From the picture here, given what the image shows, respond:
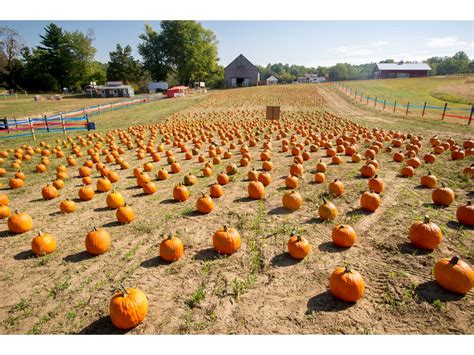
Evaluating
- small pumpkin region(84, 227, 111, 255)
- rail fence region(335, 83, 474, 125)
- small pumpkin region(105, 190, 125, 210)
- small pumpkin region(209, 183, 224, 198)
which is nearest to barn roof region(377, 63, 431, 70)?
rail fence region(335, 83, 474, 125)

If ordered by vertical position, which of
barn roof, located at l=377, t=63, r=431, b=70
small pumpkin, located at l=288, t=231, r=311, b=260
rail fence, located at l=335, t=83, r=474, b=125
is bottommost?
small pumpkin, located at l=288, t=231, r=311, b=260

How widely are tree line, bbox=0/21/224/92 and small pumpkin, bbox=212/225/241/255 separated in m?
94.3

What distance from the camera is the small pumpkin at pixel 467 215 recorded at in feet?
20.5

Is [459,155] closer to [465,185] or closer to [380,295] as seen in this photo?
[465,185]

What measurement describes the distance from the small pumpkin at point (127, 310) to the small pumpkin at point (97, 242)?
1934 mm

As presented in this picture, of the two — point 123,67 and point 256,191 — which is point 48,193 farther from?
point 123,67

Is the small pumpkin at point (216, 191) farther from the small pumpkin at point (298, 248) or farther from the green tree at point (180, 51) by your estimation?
the green tree at point (180, 51)

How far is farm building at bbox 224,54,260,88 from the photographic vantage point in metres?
93.9

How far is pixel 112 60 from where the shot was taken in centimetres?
9525

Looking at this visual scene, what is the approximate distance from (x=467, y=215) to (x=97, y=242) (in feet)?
26.3

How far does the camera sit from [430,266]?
5031 millimetres

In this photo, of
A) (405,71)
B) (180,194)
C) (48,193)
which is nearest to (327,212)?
(180,194)

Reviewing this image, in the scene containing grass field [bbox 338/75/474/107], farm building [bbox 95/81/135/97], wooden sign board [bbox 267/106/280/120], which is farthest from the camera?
farm building [bbox 95/81/135/97]

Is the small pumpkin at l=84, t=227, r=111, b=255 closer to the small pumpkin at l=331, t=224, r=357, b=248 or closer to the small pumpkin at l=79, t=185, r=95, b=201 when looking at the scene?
the small pumpkin at l=79, t=185, r=95, b=201
